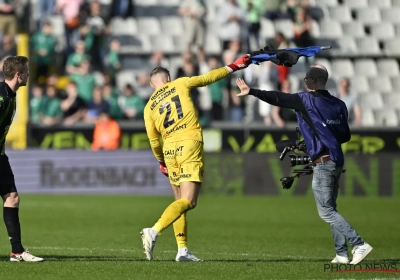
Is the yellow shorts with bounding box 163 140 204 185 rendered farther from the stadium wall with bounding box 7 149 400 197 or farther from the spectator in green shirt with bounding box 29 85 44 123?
the spectator in green shirt with bounding box 29 85 44 123

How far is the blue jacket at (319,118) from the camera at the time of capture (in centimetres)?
980

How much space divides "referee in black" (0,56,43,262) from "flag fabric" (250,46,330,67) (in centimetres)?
255

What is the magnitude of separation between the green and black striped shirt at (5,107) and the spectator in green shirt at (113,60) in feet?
49.9

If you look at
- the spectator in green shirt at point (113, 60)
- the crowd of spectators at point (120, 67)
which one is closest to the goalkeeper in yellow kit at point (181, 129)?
the crowd of spectators at point (120, 67)

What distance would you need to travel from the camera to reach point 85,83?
24203mm

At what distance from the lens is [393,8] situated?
92.4 ft

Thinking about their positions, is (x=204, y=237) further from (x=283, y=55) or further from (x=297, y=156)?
(x=283, y=55)

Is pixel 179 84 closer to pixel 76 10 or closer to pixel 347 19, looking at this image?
pixel 76 10

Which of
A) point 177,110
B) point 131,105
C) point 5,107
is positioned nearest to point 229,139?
point 131,105

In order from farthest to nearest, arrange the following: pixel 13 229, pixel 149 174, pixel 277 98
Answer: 1. pixel 149 174
2. pixel 13 229
3. pixel 277 98

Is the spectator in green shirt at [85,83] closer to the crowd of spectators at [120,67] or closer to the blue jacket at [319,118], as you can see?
the crowd of spectators at [120,67]

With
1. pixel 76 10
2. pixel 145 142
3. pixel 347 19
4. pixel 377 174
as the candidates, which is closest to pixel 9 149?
pixel 145 142

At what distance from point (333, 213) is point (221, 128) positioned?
13.3 metres

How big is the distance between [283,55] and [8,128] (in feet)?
10.2
